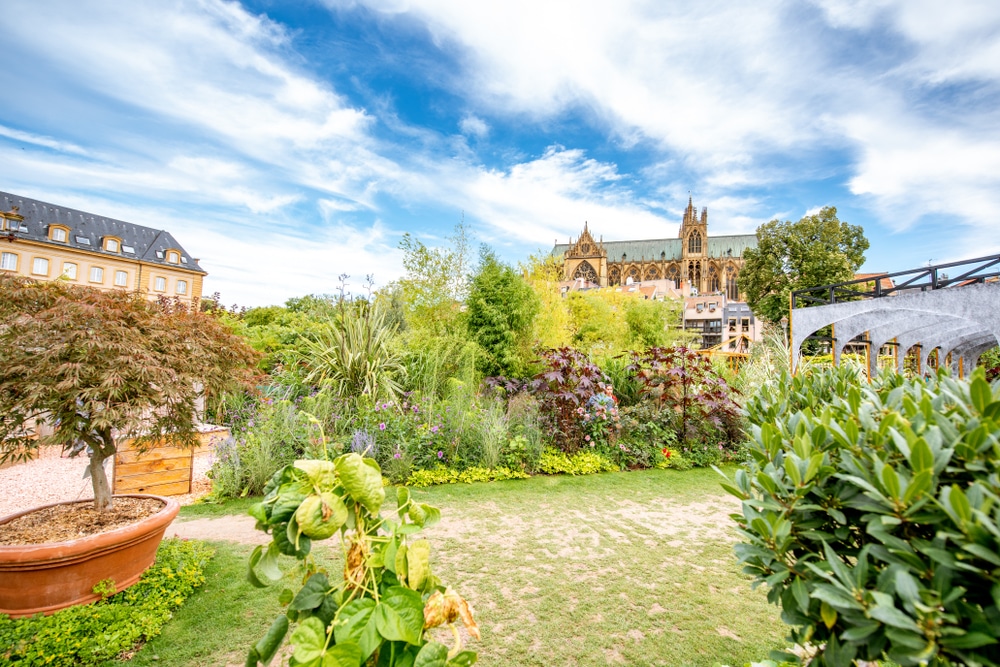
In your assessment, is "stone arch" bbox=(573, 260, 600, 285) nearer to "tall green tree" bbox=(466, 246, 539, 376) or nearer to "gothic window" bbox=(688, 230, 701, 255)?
"gothic window" bbox=(688, 230, 701, 255)

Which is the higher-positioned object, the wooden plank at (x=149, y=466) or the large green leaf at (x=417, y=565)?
the large green leaf at (x=417, y=565)

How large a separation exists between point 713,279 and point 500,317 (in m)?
70.9

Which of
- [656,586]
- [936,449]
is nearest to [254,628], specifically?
[656,586]

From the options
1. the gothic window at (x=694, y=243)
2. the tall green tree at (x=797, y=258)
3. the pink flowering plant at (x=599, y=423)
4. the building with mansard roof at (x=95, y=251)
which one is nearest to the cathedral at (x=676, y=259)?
the gothic window at (x=694, y=243)

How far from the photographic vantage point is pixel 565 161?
17.6 meters

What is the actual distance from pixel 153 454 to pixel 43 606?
2850mm

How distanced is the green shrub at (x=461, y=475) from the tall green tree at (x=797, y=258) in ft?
85.1

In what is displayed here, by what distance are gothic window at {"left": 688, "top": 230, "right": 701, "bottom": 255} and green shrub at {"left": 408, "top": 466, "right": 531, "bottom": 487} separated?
73484 millimetres

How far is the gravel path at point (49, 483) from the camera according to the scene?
4917 mm

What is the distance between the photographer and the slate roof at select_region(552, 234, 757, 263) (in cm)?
7200

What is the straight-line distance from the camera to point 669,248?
240ft

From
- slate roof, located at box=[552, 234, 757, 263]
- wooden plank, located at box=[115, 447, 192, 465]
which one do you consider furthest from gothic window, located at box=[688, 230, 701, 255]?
wooden plank, located at box=[115, 447, 192, 465]

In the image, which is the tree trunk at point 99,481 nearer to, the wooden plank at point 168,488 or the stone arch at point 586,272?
the wooden plank at point 168,488

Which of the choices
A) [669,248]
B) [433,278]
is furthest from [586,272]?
[433,278]
